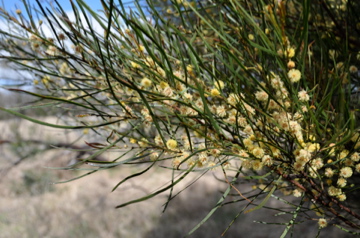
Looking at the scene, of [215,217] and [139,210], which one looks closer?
[215,217]

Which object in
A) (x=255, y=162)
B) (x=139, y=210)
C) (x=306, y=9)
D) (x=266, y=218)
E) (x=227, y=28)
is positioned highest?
(x=227, y=28)

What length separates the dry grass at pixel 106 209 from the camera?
7.01 feet

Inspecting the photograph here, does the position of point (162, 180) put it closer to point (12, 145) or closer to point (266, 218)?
point (266, 218)

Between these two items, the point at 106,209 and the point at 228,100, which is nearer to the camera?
the point at 228,100

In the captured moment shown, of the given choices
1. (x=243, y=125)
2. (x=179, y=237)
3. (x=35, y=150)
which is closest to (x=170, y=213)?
(x=179, y=237)

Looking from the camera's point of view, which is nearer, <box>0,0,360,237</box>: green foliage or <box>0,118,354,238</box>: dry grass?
<box>0,0,360,237</box>: green foliage

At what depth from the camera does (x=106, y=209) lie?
255 cm

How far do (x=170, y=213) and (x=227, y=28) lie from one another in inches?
65.1

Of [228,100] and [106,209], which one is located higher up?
[228,100]

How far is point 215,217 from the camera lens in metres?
2.21

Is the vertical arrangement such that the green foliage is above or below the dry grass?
above

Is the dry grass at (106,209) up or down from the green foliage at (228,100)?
down

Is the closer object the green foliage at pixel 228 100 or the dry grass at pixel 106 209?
the green foliage at pixel 228 100

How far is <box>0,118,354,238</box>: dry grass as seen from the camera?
84.1 inches
